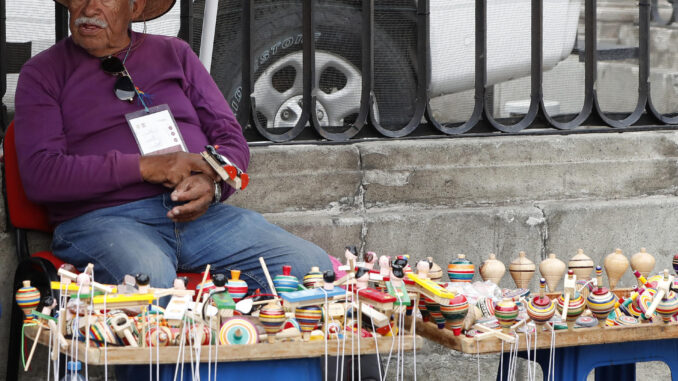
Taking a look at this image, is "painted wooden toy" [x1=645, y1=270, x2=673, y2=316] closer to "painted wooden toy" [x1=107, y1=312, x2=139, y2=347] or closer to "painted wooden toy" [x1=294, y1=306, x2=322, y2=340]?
"painted wooden toy" [x1=294, y1=306, x2=322, y2=340]

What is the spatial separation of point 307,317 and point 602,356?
33.4 inches

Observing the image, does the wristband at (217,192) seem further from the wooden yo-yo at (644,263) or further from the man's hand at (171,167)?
the wooden yo-yo at (644,263)

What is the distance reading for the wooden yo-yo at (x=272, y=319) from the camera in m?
2.49

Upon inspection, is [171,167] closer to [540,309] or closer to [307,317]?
[307,317]

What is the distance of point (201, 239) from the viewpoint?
335cm

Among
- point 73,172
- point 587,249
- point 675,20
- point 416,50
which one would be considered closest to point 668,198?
point 587,249

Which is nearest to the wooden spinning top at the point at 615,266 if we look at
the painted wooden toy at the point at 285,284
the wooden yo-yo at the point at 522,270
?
the wooden yo-yo at the point at 522,270

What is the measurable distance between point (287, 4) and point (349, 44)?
0.98 ft

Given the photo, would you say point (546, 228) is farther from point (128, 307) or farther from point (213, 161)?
point (128, 307)

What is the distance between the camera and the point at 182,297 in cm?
254

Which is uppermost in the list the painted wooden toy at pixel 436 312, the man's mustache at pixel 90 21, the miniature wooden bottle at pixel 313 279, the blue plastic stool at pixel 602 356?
the man's mustache at pixel 90 21

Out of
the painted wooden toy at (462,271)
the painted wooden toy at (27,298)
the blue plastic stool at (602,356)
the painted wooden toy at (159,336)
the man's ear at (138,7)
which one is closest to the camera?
the painted wooden toy at (159,336)

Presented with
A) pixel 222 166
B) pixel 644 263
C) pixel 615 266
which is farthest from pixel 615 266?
pixel 222 166

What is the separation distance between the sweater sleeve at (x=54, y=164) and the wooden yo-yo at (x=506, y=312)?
118 cm
